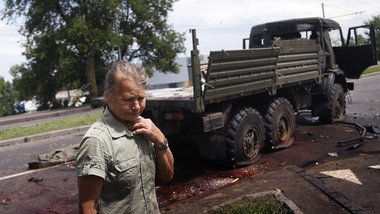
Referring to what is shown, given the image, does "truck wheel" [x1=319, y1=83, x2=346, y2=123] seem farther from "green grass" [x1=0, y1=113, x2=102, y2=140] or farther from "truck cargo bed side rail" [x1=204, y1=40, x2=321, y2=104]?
"green grass" [x1=0, y1=113, x2=102, y2=140]

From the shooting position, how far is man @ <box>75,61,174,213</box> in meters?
1.80

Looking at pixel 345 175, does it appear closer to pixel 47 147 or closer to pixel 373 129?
pixel 373 129

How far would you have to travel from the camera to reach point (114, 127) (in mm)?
1953

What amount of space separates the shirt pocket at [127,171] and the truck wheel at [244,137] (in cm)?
387

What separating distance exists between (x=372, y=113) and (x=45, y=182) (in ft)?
→ 29.4

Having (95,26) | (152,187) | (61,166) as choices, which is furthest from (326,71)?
(95,26)

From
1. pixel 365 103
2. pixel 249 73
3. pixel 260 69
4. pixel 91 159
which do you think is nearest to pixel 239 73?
pixel 249 73

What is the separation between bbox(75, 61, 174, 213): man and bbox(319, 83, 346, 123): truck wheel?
7727 millimetres

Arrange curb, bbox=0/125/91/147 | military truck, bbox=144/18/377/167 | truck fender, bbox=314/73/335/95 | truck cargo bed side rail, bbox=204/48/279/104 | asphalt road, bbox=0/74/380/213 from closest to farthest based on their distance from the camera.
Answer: truck cargo bed side rail, bbox=204/48/279/104
military truck, bbox=144/18/377/167
asphalt road, bbox=0/74/380/213
truck fender, bbox=314/73/335/95
curb, bbox=0/125/91/147

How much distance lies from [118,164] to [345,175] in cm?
412

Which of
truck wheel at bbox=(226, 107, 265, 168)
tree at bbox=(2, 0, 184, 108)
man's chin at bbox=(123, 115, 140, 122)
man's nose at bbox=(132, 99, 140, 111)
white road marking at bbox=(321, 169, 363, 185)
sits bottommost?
white road marking at bbox=(321, 169, 363, 185)

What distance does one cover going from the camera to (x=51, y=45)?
26828mm

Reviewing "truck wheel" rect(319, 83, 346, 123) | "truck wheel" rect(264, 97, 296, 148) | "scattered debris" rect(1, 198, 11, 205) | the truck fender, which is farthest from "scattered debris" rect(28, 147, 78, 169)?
"truck wheel" rect(319, 83, 346, 123)

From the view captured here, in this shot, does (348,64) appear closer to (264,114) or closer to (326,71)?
(326,71)
